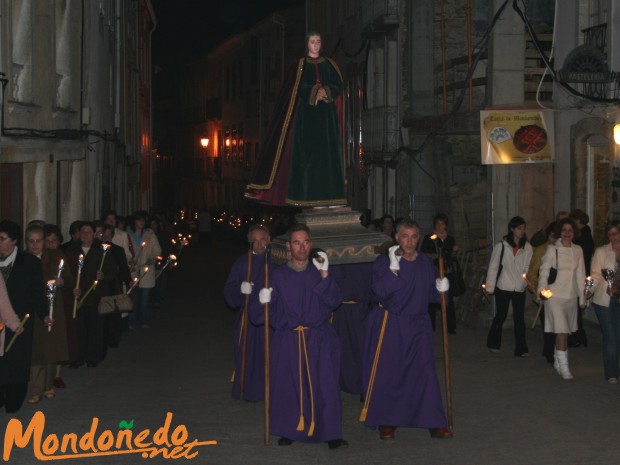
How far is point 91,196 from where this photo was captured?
2473 centimetres

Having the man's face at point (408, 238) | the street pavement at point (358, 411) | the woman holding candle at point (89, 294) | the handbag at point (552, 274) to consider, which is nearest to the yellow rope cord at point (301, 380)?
the street pavement at point (358, 411)

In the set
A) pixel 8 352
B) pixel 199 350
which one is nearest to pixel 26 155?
pixel 199 350

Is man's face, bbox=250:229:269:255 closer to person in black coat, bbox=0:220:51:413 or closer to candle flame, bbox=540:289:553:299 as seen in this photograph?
person in black coat, bbox=0:220:51:413

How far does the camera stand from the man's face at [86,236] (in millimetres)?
14055

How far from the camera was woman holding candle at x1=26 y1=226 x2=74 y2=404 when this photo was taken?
11.7m

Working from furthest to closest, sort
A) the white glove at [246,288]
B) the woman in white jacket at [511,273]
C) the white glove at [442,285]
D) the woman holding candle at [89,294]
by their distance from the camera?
the woman in white jacket at [511,273] < the woman holding candle at [89,294] < the white glove at [246,288] < the white glove at [442,285]

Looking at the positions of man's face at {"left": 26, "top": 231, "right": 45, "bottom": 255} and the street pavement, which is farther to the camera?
man's face at {"left": 26, "top": 231, "right": 45, "bottom": 255}

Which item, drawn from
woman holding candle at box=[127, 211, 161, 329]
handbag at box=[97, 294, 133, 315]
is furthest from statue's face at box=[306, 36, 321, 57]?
woman holding candle at box=[127, 211, 161, 329]

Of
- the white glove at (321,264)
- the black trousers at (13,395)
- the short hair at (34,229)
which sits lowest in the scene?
the black trousers at (13,395)

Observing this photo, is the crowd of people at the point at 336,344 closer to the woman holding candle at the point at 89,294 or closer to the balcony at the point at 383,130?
the woman holding candle at the point at 89,294

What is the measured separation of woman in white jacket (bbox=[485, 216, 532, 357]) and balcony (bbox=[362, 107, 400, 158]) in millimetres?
12436

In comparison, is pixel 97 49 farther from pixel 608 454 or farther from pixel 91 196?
pixel 608 454

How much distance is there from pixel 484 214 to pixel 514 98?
6317 millimetres

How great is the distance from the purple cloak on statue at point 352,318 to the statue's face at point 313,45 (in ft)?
7.27
